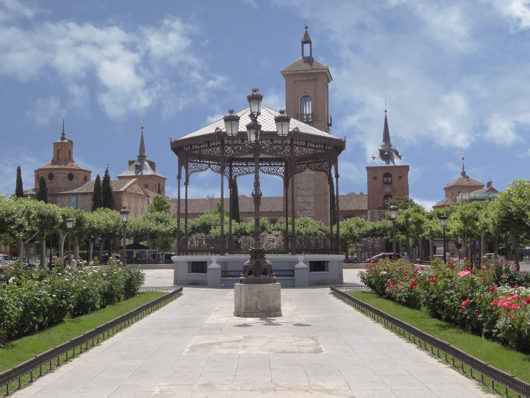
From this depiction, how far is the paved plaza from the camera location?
7809mm

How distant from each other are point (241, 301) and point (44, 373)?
726 centimetres

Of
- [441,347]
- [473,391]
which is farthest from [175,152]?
[473,391]

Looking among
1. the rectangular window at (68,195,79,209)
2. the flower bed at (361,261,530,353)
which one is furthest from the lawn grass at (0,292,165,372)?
the rectangular window at (68,195,79,209)

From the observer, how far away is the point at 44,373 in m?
8.96

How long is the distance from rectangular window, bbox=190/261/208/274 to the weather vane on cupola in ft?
279

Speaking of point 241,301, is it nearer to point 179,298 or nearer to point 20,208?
point 179,298

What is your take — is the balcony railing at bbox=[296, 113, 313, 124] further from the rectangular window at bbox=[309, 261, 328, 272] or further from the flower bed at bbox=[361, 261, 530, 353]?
the flower bed at bbox=[361, 261, 530, 353]

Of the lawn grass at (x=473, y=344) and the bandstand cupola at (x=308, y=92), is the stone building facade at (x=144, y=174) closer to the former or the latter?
the bandstand cupola at (x=308, y=92)

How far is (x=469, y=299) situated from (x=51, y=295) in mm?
7916

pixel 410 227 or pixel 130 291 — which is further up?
pixel 410 227

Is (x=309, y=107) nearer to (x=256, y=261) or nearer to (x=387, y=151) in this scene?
(x=387, y=151)

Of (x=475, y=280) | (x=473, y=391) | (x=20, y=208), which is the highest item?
(x=20, y=208)

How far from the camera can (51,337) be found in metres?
11.6

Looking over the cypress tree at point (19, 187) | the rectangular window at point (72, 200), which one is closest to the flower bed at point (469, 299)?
the cypress tree at point (19, 187)
